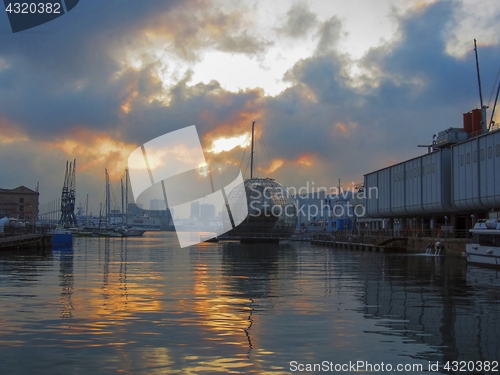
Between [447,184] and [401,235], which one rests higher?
[447,184]

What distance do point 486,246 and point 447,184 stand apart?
28.3 m

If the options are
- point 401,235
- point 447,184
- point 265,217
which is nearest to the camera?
point 447,184

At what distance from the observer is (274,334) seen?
17.5 metres

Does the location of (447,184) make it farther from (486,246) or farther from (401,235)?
(486,246)

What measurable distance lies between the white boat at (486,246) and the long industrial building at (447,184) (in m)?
7.08

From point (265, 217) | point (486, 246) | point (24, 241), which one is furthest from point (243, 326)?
point (265, 217)

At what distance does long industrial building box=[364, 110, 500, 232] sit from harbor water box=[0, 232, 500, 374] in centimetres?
3591

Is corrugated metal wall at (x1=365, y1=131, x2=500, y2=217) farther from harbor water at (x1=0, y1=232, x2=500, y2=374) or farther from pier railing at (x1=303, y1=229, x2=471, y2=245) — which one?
harbor water at (x1=0, y1=232, x2=500, y2=374)

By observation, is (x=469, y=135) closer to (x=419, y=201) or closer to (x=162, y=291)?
(x=419, y=201)

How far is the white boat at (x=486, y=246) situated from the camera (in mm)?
49347

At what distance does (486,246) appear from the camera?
51.2 metres

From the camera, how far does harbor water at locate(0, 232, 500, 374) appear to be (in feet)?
46.5

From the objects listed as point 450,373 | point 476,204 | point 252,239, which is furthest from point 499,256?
point 252,239

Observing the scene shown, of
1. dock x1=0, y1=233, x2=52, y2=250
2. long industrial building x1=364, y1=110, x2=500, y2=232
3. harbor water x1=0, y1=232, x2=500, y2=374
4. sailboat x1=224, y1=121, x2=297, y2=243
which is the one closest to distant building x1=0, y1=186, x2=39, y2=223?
sailboat x1=224, y1=121, x2=297, y2=243
